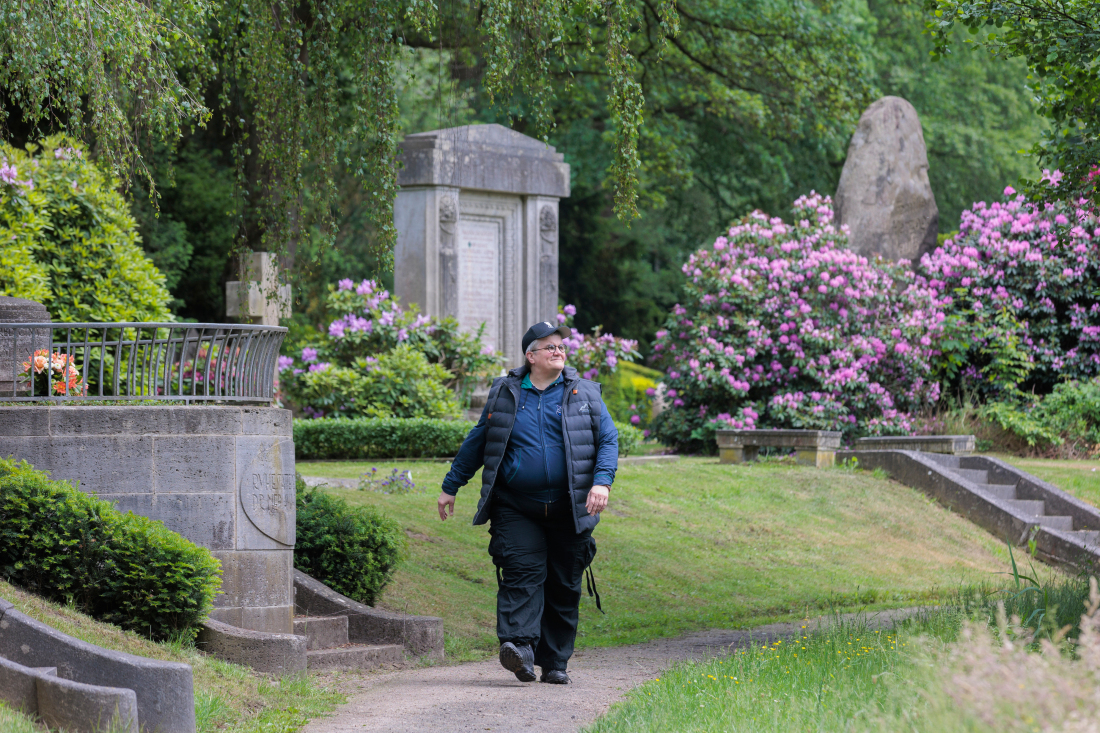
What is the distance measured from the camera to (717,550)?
12.3m

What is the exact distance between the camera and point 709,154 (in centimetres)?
2780

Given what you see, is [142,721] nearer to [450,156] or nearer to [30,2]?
[30,2]

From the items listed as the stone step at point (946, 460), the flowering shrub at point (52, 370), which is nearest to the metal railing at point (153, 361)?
the flowering shrub at point (52, 370)

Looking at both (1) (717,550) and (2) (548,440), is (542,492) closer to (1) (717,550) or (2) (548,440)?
(2) (548,440)

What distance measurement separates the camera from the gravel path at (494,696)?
5.94m

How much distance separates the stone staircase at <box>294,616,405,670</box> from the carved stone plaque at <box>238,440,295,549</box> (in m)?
0.66

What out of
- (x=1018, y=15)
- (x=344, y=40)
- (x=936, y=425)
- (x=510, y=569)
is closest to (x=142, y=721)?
(x=510, y=569)

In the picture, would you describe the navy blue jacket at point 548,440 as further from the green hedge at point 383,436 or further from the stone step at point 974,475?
the stone step at point 974,475

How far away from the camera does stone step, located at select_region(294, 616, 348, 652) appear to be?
26.1 ft

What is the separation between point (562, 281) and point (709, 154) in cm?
446

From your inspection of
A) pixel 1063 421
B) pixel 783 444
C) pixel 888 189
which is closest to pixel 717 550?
pixel 783 444

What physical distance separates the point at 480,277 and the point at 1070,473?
8384mm

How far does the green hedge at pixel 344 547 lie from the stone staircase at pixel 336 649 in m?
0.61

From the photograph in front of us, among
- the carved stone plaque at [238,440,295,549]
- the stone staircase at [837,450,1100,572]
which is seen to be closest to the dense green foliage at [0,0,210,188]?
the carved stone plaque at [238,440,295,549]
